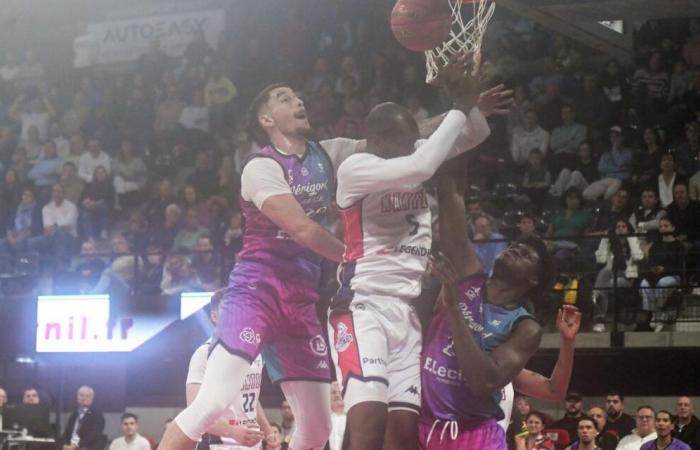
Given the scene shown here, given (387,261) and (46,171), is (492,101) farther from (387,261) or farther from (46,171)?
(46,171)

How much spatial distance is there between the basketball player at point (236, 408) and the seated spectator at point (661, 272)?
5.21 meters

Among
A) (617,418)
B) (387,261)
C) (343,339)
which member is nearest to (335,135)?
(617,418)

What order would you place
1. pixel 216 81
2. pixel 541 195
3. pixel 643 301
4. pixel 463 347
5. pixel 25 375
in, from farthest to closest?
pixel 216 81 < pixel 25 375 < pixel 541 195 < pixel 643 301 < pixel 463 347

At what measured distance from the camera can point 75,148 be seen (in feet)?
56.2

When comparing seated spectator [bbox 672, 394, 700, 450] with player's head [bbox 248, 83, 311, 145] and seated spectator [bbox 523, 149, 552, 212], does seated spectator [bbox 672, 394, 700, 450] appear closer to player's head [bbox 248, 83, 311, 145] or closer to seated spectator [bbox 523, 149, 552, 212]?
seated spectator [bbox 523, 149, 552, 212]

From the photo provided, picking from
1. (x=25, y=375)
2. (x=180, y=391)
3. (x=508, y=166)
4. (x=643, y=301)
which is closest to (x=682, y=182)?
(x=643, y=301)

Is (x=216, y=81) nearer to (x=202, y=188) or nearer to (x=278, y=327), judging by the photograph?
(x=202, y=188)

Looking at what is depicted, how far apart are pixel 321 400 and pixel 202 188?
964 centimetres

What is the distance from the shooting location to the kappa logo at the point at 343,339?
561 cm

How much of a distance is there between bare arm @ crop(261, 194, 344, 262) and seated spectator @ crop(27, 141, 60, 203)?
1122 cm

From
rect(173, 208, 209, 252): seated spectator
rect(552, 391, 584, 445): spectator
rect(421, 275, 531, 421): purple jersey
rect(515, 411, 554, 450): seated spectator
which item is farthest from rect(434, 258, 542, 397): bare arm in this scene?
rect(173, 208, 209, 252): seated spectator

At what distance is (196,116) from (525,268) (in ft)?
39.6

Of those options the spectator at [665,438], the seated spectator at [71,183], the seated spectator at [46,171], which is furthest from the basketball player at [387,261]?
the seated spectator at [46,171]

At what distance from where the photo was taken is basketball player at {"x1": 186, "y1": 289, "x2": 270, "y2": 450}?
718 centimetres
